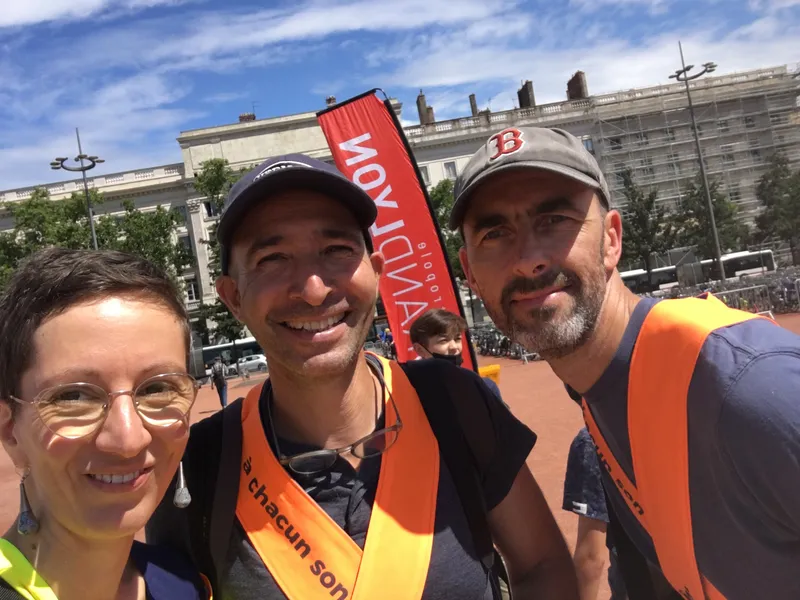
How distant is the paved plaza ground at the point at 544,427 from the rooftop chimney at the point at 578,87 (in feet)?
121

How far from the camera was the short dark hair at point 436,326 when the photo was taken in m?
5.39

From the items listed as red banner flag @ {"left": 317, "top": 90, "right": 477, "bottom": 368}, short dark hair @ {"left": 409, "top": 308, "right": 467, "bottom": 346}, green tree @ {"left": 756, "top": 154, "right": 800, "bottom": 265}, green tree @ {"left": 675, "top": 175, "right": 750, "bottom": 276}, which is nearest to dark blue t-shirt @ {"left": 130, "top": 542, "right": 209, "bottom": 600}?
short dark hair @ {"left": 409, "top": 308, "right": 467, "bottom": 346}

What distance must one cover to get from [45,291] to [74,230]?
1193 inches

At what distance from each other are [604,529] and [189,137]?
161 ft

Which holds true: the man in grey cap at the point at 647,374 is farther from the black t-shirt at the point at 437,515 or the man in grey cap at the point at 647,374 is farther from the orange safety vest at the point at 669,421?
the black t-shirt at the point at 437,515

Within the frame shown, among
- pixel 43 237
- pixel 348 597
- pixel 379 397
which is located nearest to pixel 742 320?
pixel 379 397

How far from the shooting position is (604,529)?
2736mm

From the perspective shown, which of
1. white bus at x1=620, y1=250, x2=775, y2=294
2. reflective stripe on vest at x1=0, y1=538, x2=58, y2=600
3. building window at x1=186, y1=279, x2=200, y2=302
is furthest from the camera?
building window at x1=186, y1=279, x2=200, y2=302

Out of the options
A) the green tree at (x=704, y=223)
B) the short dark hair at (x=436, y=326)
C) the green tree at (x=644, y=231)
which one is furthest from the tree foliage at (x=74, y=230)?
the green tree at (x=704, y=223)

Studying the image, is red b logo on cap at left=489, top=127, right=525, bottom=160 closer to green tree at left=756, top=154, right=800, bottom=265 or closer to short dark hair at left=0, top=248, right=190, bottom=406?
short dark hair at left=0, top=248, right=190, bottom=406

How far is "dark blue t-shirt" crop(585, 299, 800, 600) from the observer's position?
4.10 ft

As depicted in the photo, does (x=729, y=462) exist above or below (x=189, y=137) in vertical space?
below

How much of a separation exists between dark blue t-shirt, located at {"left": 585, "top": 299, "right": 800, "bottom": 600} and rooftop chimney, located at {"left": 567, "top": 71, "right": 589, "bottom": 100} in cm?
5203

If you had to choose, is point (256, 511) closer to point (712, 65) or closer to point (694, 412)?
point (694, 412)
